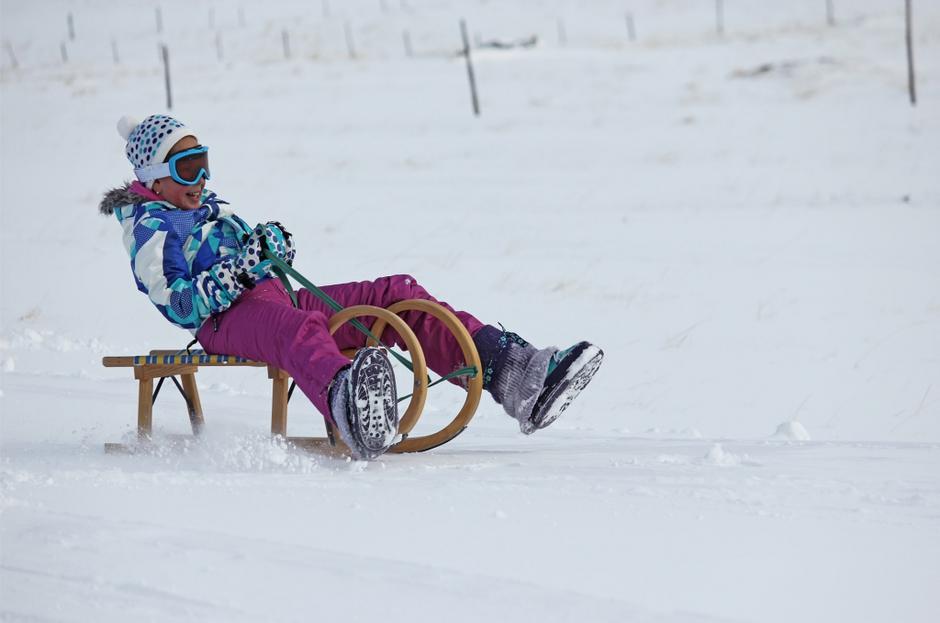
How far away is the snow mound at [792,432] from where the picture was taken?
4371mm

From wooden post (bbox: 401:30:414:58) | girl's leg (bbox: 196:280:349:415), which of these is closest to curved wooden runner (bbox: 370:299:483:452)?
girl's leg (bbox: 196:280:349:415)

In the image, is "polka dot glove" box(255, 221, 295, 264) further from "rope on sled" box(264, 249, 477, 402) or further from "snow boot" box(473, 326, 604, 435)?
"snow boot" box(473, 326, 604, 435)

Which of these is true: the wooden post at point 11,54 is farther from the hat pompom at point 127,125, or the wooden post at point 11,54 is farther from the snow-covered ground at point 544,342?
the hat pompom at point 127,125

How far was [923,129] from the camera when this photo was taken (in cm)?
1644

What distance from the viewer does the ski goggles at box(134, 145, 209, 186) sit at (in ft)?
13.6

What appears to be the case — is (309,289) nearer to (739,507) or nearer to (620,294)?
(739,507)

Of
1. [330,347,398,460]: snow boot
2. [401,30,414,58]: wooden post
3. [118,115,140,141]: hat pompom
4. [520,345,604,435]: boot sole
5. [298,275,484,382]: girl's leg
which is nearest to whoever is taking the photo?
[330,347,398,460]: snow boot

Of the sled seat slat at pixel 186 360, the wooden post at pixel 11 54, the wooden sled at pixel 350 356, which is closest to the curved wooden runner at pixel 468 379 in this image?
the wooden sled at pixel 350 356

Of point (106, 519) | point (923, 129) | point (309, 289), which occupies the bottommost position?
point (923, 129)

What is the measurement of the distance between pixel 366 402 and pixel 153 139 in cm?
148

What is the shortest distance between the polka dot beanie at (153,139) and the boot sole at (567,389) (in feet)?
5.62

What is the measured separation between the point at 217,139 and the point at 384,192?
4.90m

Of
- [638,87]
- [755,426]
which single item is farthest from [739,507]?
[638,87]

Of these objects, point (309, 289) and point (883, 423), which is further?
point (883, 423)
